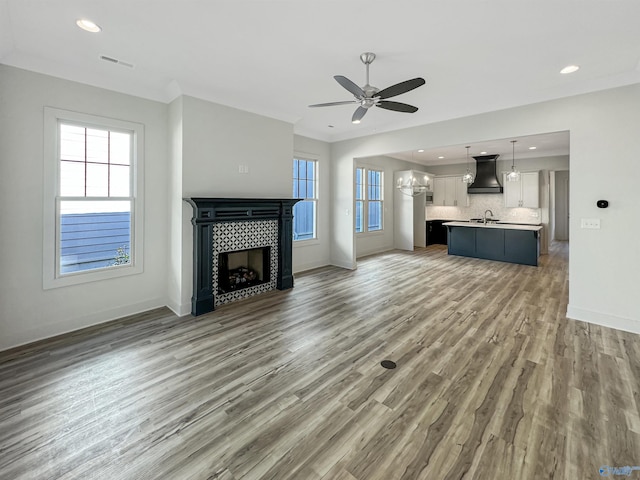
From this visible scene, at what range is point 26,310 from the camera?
3.21 m

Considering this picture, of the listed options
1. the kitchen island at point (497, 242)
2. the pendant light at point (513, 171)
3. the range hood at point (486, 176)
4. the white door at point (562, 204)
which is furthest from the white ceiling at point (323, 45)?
the white door at point (562, 204)

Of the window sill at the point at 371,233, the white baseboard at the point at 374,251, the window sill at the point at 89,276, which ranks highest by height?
the window sill at the point at 371,233

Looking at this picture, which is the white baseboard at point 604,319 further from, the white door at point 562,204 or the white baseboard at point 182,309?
the white door at point 562,204

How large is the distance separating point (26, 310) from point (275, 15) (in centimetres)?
391

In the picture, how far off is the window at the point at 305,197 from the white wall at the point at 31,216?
3.22m

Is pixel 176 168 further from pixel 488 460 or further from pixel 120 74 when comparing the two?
pixel 488 460

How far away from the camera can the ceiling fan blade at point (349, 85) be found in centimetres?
274

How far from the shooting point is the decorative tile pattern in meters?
4.20

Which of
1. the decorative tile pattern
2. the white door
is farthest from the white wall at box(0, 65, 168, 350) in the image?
the white door

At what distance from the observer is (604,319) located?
3658 millimetres

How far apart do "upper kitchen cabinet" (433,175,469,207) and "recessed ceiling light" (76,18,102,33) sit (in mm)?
9737

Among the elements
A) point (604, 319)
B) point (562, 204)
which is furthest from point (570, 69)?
point (562, 204)

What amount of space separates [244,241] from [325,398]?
9.18 ft

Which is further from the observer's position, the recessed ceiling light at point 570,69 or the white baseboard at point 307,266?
the white baseboard at point 307,266
